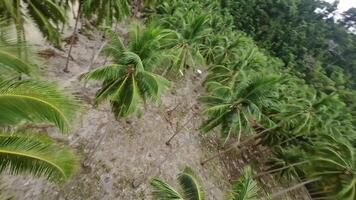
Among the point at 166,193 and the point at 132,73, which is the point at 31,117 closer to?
the point at 166,193

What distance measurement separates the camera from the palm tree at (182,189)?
927cm

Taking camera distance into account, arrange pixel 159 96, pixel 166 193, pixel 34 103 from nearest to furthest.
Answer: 1. pixel 34 103
2. pixel 166 193
3. pixel 159 96

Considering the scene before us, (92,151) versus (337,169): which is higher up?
(92,151)

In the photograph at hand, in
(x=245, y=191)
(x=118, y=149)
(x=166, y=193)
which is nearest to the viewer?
(x=166, y=193)

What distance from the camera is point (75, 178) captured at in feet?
49.7

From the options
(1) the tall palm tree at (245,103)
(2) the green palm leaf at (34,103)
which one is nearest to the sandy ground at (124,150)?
(1) the tall palm tree at (245,103)

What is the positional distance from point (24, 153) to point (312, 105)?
801 inches

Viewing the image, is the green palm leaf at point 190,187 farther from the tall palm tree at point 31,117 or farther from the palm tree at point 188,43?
the palm tree at point 188,43

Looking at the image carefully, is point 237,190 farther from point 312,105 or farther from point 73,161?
point 312,105

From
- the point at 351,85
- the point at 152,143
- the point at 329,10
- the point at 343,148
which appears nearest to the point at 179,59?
the point at 152,143

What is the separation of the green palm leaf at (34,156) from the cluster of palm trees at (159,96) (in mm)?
18

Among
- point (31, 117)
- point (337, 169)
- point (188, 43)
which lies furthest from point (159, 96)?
point (337, 169)

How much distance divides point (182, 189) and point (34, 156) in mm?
5285

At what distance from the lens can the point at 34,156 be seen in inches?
243
